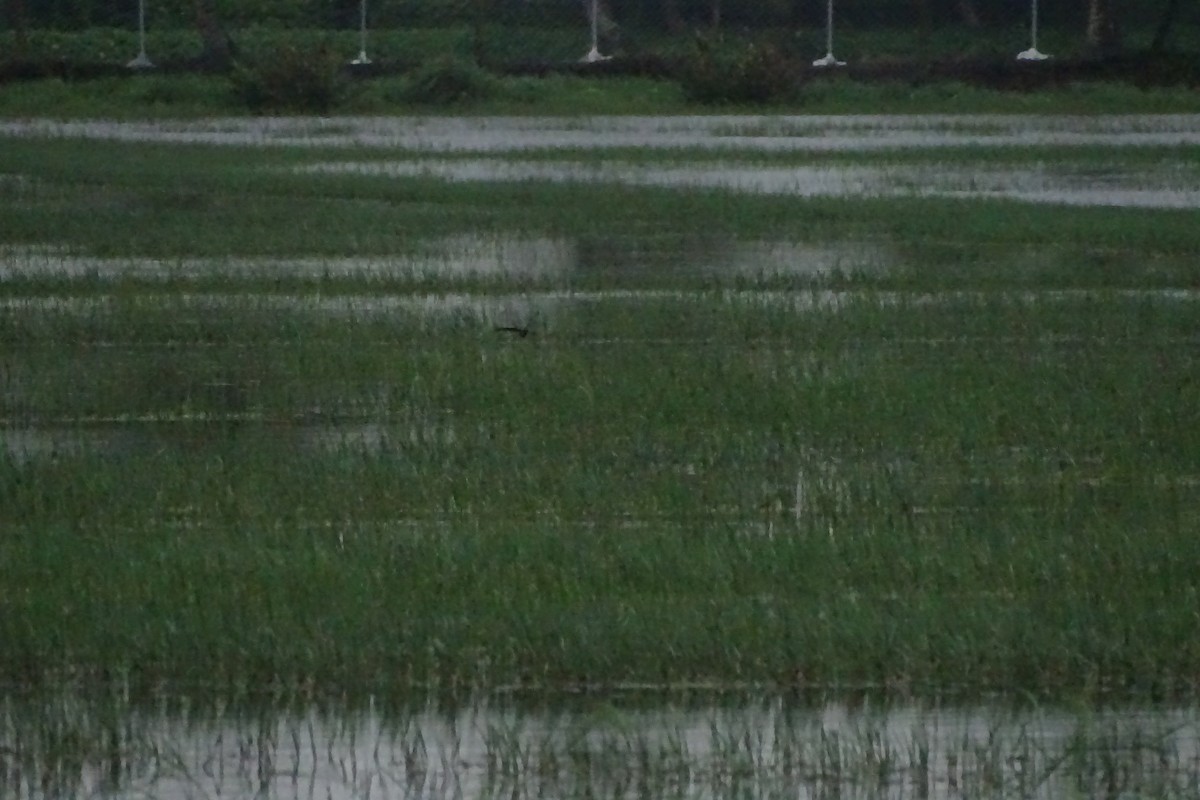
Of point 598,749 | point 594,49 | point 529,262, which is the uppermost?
point 598,749

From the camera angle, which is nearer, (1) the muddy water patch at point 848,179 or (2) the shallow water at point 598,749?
(2) the shallow water at point 598,749

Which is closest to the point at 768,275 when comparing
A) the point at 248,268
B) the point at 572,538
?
the point at 248,268

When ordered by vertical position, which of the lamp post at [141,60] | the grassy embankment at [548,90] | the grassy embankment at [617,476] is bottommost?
the grassy embankment at [548,90]

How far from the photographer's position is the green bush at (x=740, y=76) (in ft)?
127

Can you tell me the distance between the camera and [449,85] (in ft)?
129

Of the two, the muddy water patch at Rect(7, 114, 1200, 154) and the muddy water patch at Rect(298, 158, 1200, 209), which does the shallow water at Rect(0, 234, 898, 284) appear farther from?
the muddy water patch at Rect(7, 114, 1200, 154)

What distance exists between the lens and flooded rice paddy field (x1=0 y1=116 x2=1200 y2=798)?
6.68 meters

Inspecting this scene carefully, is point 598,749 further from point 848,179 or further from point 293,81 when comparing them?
point 293,81

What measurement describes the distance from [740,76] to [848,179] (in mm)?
13454

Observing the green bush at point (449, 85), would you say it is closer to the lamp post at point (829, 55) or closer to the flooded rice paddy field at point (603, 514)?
the lamp post at point (829, 55)

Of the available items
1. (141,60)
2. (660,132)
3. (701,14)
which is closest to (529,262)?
(660,132)

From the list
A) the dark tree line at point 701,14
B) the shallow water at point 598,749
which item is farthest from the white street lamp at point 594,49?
the shallow water at point 598,749

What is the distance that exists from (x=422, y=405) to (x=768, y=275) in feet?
18.6

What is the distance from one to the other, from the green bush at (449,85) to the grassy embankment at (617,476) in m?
20.7
